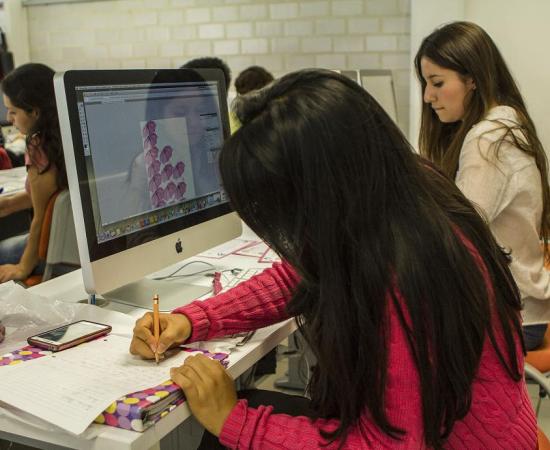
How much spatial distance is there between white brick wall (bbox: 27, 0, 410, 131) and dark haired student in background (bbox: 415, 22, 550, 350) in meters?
2.38

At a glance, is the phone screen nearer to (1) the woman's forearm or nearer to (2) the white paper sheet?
(2) the white paper sheet

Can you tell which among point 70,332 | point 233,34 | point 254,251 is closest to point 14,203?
point 254,251

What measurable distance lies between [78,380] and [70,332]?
0.19 m

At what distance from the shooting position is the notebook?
88 cm

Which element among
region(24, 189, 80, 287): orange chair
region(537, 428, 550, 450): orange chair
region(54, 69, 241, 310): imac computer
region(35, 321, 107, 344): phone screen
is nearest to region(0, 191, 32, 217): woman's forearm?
region(24, 189, 80, 287): orange chair

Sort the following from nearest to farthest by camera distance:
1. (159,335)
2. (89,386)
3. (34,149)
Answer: (89,386), (159,335), (34,149)

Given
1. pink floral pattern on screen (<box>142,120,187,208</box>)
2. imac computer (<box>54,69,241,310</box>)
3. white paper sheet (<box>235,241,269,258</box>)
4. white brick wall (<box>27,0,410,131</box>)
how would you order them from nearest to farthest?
imac computer (<box>54,69,241,310</box>) → pink floral pattern on screen (<box>142,120,187,208</box>) → white paper sheet (<box>235,241,269,258</box>) → white brick wall (<box>27,0,410,131</box>)

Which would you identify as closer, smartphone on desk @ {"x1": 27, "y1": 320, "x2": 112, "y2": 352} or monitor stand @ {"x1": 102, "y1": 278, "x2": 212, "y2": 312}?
smartphone on desk @ {"x1": 27, "y1": 320, "x2": 112, "y2": 352}

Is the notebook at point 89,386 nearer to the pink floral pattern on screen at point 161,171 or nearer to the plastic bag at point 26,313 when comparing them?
the plastic bag at point 26,313

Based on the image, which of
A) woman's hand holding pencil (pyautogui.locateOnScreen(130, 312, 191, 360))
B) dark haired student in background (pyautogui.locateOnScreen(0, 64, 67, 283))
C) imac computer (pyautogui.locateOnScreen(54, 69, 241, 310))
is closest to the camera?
woman's hand holding pencil (pyautogui.locateOnScreen(130, 312, 191, 360))

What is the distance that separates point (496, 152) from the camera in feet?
6.08

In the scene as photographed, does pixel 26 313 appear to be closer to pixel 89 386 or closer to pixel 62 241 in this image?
pixel 89 386

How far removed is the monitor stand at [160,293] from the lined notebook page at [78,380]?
0.24 m

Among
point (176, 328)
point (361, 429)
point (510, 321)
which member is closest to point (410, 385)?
point (361, 429)
